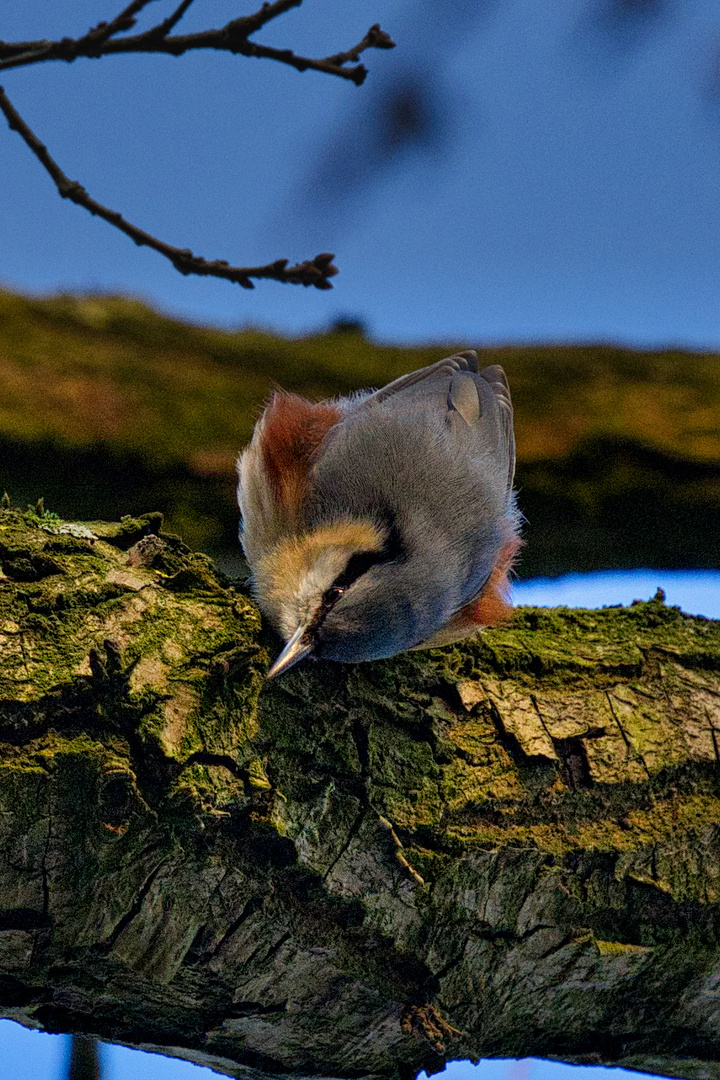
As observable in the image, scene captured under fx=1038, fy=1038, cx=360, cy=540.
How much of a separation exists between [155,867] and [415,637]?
92 centimetres

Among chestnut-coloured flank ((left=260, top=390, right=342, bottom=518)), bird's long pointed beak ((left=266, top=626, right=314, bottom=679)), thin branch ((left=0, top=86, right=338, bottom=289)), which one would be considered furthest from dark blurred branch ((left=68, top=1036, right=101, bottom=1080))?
thin branch ((left=0, top=86, right=338, bottom=289))

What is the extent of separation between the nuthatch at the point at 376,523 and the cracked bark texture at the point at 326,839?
16cm

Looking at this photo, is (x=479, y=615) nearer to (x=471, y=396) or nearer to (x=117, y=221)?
(x=471, y=396)

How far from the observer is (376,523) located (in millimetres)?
2898

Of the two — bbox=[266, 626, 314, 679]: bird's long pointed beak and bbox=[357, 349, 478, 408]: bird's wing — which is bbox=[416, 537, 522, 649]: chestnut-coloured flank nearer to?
bbox=[266, 626, 314, 679]: bird's long pointed beak

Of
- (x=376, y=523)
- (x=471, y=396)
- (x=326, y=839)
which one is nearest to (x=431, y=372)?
(x=471, y=396)

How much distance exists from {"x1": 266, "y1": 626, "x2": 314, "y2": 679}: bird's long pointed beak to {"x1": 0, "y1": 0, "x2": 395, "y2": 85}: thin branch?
4.14 feet

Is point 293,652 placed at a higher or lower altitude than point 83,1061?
higher

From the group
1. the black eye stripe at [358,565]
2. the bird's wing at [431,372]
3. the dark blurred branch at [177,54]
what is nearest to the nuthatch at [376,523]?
the black eye stripe at [358,565]

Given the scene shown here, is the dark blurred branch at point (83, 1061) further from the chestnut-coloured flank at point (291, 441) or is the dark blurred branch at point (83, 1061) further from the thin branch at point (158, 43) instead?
the thin branch at point (158, 43)

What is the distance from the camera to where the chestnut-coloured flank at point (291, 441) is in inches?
117

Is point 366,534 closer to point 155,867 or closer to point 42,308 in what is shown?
point 155,867

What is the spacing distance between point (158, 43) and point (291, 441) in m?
1.19

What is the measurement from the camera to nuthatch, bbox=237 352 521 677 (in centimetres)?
265
